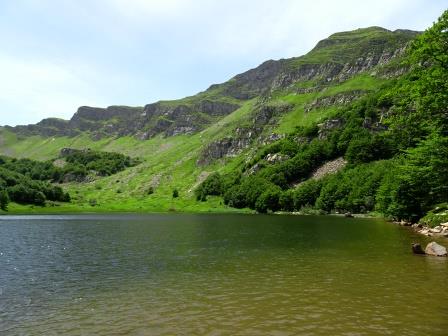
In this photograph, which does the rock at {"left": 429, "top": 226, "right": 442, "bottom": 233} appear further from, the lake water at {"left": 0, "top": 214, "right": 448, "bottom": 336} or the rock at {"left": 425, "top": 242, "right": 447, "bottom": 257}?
the rock at {"left": 425, "top": 242, "right": 447, "bottom": 257}

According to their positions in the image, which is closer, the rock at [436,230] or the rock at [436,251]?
the rock at [436,251]

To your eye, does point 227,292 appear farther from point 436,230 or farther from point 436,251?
point 436,230

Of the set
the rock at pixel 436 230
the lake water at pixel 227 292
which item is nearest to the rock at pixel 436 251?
the lake water at pixel 227 292

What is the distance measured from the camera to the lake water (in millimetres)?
24375

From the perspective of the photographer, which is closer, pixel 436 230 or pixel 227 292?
pixel 227 292

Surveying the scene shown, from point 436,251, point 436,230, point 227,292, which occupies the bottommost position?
point 227,292

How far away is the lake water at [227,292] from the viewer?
24375mm

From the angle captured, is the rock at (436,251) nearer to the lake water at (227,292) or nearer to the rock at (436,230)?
the lake water at (227,292)

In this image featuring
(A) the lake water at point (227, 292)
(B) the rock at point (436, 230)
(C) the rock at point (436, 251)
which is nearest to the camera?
(A) the lake water at point (227, 292)

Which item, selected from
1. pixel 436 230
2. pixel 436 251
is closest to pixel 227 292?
pixel 436 251

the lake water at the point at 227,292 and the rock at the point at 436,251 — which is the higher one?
the rock at the point at 436,251

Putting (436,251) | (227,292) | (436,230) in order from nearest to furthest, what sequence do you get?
(227,292)
(436,251)
(436,230)

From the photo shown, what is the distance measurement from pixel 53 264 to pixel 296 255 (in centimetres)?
3099

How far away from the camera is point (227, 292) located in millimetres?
33156
